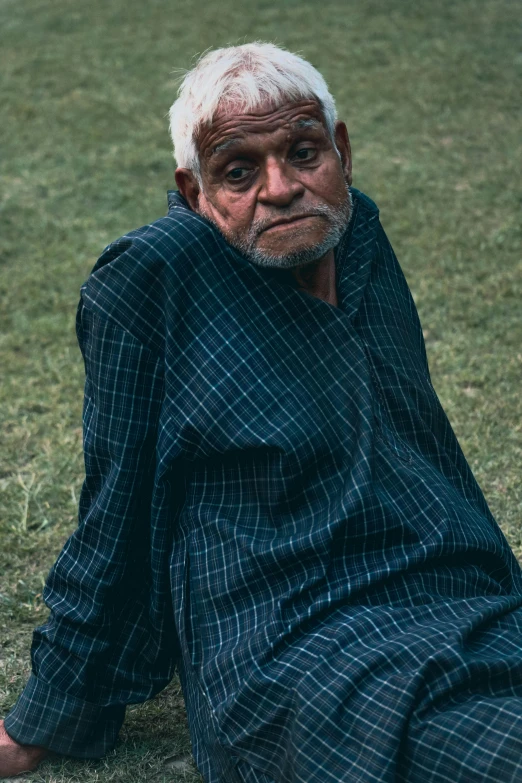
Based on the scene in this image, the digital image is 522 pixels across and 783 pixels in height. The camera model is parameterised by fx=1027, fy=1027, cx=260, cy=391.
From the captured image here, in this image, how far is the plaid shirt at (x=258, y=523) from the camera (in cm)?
212

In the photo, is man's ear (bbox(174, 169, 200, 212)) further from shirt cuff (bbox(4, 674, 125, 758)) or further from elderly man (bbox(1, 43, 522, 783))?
shirt cuff (bbox(4, 674, 125, 758))

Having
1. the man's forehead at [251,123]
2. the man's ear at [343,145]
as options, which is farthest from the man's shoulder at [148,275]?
the man's ear at [343,145]

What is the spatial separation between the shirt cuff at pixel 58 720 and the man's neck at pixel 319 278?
115 cm

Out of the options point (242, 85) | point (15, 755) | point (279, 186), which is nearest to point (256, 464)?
point (279, 186)

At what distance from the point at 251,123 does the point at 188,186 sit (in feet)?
0.90

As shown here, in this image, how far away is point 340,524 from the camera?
2205 mm

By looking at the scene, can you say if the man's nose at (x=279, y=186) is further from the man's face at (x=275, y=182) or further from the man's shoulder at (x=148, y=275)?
the man's shoulder at (x=148, y=275)

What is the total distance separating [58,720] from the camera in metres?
2.54

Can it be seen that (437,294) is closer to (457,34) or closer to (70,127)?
(70,127)

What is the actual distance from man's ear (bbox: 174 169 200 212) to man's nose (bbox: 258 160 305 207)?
0.22 meters

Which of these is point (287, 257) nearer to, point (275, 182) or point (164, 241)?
point (275, 182)

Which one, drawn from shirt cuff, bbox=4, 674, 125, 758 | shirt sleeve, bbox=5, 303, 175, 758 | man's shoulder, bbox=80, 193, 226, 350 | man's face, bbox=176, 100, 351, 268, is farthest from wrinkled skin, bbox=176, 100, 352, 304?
shirt cuff, bbox=4, 674, 125, 758

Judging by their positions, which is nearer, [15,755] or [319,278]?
[319,278]

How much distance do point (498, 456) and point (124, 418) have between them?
253 cm
